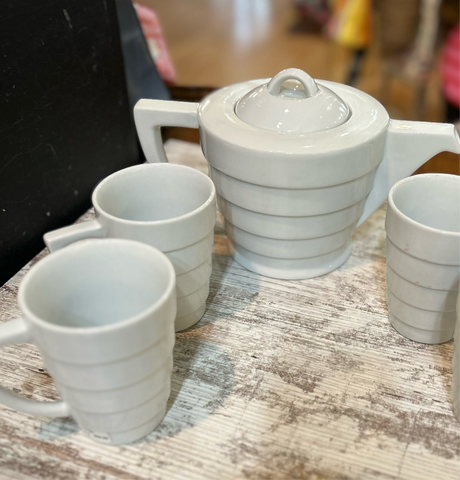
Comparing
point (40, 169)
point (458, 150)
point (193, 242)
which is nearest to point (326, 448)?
point (193, 242)

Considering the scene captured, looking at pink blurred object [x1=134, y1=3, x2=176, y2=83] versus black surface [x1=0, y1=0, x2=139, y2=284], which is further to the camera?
pink blurred object [x1=134, y1=3, x2=176, y2=83]

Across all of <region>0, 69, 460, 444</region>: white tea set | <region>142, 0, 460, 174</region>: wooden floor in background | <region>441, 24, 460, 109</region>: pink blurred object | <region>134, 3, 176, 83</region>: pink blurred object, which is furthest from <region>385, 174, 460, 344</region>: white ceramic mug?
<region>142, 0, 460, 174</region>: wooden floor in background

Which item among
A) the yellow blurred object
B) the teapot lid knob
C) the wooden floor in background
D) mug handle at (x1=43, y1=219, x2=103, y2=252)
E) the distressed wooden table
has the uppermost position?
the teapot lid knob

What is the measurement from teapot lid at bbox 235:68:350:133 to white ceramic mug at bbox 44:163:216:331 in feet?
0.29

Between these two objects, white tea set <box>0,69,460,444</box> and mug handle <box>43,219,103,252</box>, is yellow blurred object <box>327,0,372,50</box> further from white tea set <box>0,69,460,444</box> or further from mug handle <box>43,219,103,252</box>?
mug handle <box>43,219,103,252</box>

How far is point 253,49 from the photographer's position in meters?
2.13

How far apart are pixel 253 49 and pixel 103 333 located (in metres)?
2.02

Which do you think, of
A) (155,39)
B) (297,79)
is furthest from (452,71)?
(297,79)

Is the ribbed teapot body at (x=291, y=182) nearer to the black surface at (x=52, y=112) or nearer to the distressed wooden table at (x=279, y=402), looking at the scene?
the distressed wooden table at (x=279, y=402)

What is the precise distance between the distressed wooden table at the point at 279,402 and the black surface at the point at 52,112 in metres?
0.10

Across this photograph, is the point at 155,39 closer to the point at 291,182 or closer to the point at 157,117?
the point at 157,117

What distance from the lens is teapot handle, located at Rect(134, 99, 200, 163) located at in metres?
0.54

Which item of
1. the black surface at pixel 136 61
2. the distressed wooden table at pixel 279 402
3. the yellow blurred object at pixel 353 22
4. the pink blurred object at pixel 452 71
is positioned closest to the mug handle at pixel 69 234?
the distressed wooden table at pixel 279 402

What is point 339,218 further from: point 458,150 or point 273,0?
point 273,0
